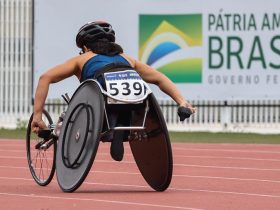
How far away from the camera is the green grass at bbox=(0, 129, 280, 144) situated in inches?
963

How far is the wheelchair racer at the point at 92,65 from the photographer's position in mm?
11695

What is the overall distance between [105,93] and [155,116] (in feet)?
1.79

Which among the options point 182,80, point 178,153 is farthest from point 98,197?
point 182,80

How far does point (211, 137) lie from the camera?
26.1 m

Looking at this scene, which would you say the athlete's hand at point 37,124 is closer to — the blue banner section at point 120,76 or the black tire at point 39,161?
the black tire at point 39,161

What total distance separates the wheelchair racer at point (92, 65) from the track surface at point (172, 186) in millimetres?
855

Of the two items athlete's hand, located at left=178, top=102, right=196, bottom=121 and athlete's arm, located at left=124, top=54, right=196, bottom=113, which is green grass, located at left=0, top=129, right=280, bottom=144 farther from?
athlete's hand, located at left=178, top=102, right=196, bottom=121

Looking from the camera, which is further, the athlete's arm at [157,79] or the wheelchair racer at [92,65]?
the athlete's arm at [157,79]

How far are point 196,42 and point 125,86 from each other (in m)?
17.5

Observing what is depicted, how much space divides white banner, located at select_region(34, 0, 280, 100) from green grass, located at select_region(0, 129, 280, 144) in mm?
1360

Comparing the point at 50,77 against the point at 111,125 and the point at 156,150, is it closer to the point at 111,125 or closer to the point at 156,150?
the point at 111,125

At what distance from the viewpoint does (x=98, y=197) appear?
1098cm

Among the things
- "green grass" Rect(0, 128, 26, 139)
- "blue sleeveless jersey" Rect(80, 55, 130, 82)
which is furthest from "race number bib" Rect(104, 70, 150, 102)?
"green grass" Rect(0, 128, 26, 139)

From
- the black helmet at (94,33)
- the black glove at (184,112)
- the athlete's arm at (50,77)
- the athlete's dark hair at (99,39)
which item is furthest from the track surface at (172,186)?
the black helmet at (94,33)
